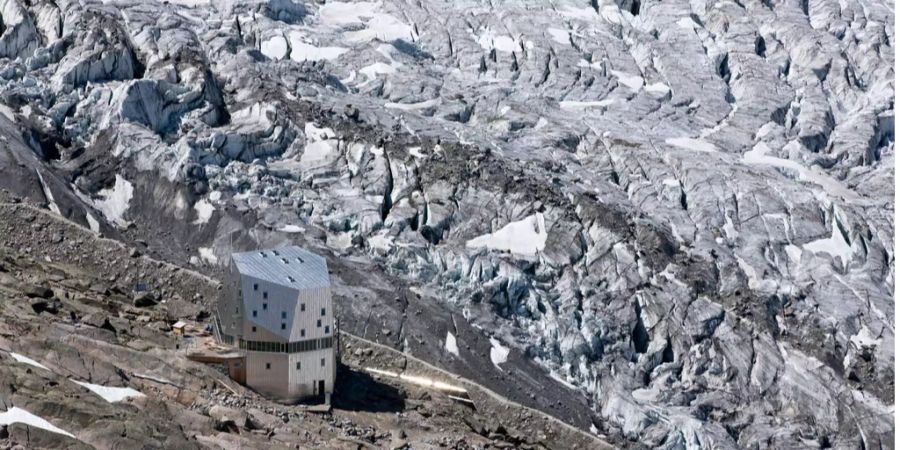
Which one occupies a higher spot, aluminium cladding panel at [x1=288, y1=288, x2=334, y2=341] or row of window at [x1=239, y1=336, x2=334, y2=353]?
aluminium cladding panel at [x1=288, y1=288, x2=334, y2=341]

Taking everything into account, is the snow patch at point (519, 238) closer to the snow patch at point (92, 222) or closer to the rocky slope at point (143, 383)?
the rocky slope at point (143, 383)

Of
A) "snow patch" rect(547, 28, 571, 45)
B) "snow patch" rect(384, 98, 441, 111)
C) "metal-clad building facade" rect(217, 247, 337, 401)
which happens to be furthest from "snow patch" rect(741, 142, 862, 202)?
"metal-clad building facade" rect(217, 247, 337, 401)

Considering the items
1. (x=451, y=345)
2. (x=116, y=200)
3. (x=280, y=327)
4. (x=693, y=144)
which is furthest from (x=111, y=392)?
(x=693, y=144)

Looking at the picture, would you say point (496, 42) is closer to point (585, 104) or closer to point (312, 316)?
point (585, 104)

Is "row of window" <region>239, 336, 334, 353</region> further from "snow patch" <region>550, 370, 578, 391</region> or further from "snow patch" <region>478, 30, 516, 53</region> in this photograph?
"snow patch" <region>478, 30, 516, 53</region>

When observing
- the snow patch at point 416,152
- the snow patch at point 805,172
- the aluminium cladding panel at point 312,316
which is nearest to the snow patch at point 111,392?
the aluminium cladding panel at point 312,316
